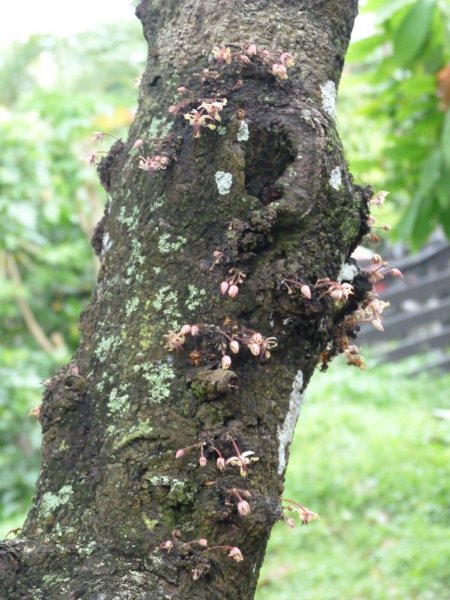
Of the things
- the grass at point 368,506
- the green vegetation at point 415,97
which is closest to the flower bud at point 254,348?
the green vegetation at point 415,97

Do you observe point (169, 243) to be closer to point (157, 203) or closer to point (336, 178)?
point (157, 203)

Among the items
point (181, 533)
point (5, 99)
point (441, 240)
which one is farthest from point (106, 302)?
point (441, 240)

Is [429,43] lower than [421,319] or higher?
lower

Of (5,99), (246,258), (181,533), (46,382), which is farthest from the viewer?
(5,99)

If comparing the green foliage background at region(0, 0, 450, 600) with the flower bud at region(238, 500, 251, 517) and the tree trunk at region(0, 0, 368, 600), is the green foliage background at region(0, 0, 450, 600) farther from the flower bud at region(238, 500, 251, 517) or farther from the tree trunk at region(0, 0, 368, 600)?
the flower bud at region(238, 500, 251, 517)

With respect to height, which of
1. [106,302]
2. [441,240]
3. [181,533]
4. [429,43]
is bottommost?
[181,533]

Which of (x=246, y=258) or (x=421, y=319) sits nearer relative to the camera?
(x=246, y=258)

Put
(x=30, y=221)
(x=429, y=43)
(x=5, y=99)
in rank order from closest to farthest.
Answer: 1. (x=429, y=43)
2. (x=30, y=221)
3. (x=5, y=99)

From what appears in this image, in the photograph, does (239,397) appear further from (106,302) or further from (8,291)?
(8,291)
